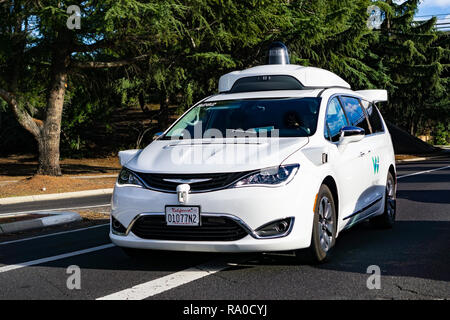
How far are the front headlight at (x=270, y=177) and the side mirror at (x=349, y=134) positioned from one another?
3.95 feet

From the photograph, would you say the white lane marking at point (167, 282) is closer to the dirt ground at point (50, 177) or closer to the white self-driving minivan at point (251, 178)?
the white self-driving minivan at point (251, 178)

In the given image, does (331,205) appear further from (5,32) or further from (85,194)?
(5,32)

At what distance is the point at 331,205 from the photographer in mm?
5656

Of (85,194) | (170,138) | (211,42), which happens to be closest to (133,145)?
(211,42)

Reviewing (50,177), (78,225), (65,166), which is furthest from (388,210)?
(65,166)

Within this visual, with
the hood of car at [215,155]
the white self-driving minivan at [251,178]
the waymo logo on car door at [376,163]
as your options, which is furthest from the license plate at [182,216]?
the waymo logo on car door at [376,163]

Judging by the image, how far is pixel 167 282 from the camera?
16.3 feet

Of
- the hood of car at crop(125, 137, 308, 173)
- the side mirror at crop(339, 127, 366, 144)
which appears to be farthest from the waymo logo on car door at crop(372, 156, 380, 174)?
the hood of car at crop(125, 137, 308, 173)

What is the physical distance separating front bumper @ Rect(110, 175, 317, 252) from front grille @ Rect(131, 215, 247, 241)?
4cm

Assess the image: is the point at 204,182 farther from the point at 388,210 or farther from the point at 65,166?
the point at 65,166

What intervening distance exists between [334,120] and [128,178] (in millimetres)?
2428

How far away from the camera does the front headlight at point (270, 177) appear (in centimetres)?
500

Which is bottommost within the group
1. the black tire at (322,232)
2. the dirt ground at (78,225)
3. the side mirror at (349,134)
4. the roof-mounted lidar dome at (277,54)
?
the dirt ground at (78,225)

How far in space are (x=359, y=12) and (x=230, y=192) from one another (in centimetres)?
2260
